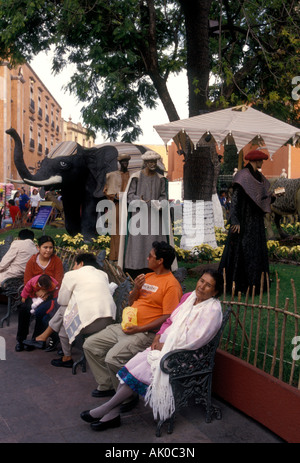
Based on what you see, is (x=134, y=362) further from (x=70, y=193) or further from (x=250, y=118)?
(x=70, y=193)

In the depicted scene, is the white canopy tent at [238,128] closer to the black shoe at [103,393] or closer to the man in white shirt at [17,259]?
the man in white shirt at [17,259]

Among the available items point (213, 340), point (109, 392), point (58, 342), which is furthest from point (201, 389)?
point (58, 342)

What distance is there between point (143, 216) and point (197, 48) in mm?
4888

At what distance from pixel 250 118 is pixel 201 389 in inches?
203

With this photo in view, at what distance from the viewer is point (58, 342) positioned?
5809 millimetres

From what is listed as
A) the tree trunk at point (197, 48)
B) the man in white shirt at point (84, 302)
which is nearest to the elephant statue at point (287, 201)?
the tree trunk at point (197, 48)

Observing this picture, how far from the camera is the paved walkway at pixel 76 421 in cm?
361

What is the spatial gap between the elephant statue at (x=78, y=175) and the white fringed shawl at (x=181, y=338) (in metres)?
6.86

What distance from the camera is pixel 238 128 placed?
775 centimetres

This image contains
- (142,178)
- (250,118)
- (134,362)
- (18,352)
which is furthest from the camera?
(250,118)

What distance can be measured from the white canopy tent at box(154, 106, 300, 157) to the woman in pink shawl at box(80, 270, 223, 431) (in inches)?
166

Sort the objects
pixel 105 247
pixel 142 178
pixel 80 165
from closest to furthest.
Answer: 1. pixel 142 178
2. pixel 105 247
3. pixel 80 165

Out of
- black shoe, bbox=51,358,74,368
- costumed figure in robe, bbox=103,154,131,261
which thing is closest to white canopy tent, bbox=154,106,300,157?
costumed figure in robe, bbox=103,154,131,261

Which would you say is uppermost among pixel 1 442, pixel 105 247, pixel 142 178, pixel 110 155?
pixel 110 155
